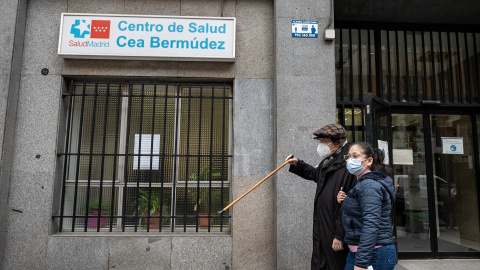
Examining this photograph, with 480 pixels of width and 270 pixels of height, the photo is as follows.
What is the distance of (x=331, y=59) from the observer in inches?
206

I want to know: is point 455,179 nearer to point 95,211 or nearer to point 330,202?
point 330,202

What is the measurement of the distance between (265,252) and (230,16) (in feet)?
12.6

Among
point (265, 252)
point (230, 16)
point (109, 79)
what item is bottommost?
point (265, 252)

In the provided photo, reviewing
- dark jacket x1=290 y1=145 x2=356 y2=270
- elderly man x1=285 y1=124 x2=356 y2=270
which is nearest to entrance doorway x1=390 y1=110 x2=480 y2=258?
elderly man x1=285 y1=124 x2=356 y2=270

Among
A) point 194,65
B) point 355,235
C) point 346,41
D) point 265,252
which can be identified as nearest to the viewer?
point 355,235

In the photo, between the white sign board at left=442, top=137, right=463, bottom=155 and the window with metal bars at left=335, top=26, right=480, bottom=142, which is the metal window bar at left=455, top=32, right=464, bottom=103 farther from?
the white sign board at left=442, top=137, right=463, bottom=155

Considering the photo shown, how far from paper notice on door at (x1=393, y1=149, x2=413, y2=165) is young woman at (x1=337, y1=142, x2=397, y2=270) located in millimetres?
3616

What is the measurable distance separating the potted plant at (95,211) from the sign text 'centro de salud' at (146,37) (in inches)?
91.6

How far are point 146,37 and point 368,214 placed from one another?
4255 mm

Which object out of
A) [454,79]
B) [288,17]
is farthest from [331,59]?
[454,79]

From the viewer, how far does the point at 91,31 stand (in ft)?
17.1

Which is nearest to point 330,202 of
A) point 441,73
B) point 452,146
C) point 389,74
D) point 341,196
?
point 341,196

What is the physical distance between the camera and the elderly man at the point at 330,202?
Result: 3.08m

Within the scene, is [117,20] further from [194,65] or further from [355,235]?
[355,235]
